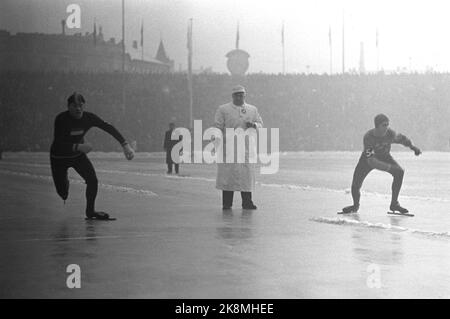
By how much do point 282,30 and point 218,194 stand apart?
4693cm

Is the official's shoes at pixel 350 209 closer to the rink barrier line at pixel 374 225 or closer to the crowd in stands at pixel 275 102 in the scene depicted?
the rink barrier line at pixel 374 225

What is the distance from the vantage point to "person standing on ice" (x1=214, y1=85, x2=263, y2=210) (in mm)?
14922

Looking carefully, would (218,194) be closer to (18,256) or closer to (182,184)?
(182,184)

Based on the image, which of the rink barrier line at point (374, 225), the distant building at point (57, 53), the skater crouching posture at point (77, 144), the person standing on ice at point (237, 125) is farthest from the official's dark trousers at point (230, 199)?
the distant building at point (57, 53)

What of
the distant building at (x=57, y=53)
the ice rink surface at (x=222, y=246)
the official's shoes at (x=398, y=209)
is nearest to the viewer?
the ice rink surface at (x=222, y=246)

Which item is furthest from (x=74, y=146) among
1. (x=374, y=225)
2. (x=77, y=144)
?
(x=374, y=225)

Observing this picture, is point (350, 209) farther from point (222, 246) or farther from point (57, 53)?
point (57, 53)

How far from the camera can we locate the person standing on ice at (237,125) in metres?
14.9

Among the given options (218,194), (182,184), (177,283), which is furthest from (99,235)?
(182,184)

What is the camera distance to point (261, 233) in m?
11.9

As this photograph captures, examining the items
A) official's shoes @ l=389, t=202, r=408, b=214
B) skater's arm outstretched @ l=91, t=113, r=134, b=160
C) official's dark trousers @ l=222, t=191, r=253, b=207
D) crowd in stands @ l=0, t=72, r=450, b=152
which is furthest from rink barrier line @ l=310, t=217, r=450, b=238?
crowd in stands @ l=0, t=72, r=450, b=152

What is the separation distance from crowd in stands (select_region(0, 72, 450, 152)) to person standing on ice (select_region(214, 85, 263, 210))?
2994cm

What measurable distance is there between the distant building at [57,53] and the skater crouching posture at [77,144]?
A: 31853 millimetres
